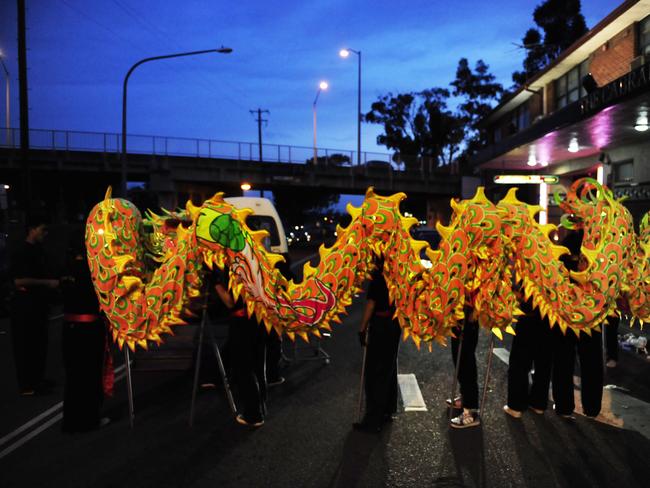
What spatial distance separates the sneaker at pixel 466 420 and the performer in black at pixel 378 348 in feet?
2.19

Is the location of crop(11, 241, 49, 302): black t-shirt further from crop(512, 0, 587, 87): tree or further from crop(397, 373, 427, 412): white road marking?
crop(512, 0, 587, 87): tree

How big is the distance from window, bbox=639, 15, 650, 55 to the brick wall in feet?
0.62

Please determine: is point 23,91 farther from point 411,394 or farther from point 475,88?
point 475,88

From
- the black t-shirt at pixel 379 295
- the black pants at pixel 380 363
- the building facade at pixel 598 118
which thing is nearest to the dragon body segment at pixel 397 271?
the black t-shirt at pixel 379 295

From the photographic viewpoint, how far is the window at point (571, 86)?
65.2 ft

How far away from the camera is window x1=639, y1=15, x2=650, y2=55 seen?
580 inches

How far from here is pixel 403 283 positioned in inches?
185

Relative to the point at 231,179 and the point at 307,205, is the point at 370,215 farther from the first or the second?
the point at 307,205

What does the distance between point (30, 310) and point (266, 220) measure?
4626mm

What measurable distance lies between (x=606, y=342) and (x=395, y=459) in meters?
4.15

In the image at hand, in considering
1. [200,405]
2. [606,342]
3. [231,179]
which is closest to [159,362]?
[200,405]

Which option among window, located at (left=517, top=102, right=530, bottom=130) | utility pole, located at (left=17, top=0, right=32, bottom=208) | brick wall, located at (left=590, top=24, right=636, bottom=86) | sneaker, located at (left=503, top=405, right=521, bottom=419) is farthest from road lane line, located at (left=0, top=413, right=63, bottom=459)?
window, located at (left=517, top=102, right=530, bottom=130)

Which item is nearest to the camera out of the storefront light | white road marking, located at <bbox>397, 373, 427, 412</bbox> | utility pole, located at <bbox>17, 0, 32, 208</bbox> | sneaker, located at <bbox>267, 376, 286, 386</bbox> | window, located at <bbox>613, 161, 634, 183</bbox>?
white road marking, located at <bbox>397, 373, 427, 412</bbox>

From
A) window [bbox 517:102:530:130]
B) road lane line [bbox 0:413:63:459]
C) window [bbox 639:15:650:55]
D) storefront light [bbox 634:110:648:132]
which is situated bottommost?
road lane line [bbox 0:413:63:459]
